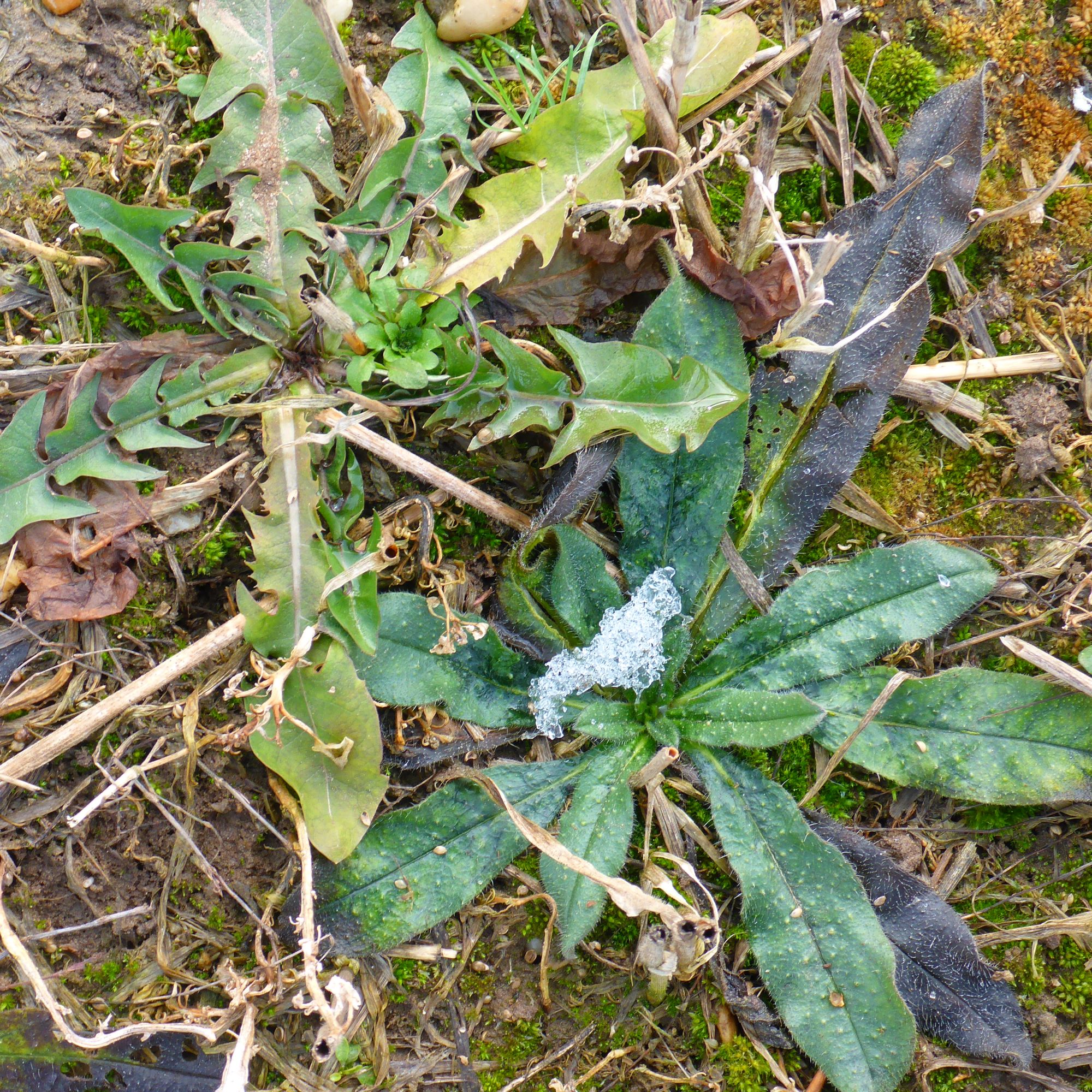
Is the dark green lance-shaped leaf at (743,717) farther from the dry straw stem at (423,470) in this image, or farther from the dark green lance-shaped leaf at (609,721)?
the dry straw stem at (423,470)

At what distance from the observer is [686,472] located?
2.25m

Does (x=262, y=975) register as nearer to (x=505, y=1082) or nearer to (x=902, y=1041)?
(x=505, y=1082)

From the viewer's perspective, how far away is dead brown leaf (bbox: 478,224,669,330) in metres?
2.21

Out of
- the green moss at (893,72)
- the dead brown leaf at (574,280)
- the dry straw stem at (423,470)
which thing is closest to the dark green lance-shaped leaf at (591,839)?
the dry straw stem at (423,470)

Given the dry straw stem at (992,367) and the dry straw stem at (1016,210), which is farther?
the dry straw stem at (992,367)

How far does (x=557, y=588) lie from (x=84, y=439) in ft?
3.99

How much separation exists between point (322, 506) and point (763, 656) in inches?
47.9

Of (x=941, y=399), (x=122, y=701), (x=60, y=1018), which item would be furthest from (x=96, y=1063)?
(x=941, y=399)

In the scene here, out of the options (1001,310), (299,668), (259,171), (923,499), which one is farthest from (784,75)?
(299,668)

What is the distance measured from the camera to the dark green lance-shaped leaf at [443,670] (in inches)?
84.0

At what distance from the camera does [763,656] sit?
7.51ft

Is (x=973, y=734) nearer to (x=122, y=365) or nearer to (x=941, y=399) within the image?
(x=941, y=399)

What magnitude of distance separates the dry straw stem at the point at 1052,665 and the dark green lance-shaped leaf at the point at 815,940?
2.27 feet

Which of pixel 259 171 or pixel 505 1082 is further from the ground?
pixel 259 171
